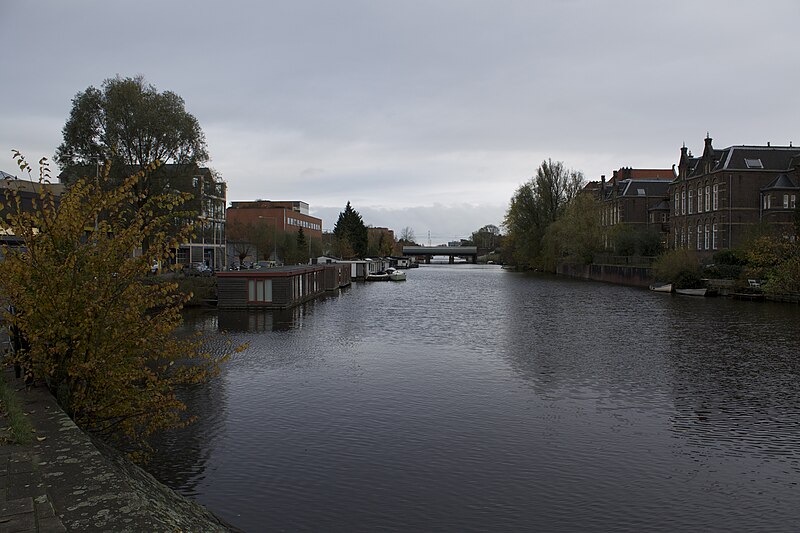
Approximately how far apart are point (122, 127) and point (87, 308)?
3487 cm

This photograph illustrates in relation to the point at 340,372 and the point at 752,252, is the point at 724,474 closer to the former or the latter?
the point at 340,372

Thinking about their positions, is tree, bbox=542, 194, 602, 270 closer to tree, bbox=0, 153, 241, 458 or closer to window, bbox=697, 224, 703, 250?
window, bbox=697, 224, 703, 250

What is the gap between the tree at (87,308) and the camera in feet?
29.2

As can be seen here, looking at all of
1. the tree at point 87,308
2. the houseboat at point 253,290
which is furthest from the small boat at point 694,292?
the tree at point 87,308

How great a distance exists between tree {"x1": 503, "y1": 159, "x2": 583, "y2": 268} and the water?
67.8 metres

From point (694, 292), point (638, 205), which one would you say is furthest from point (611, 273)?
point (638, 205)

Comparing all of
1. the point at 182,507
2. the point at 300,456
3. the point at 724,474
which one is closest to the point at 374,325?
the point at 300,456

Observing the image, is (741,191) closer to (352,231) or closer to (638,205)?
(638,205)

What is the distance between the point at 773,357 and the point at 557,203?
72731mm

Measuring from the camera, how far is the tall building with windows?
2360 inches

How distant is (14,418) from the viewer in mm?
7660

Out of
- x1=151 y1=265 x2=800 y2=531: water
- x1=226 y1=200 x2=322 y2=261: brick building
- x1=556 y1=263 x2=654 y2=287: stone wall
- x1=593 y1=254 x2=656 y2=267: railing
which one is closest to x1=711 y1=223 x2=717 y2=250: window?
x1=593 y1=254 x2=656 y2=267: railing

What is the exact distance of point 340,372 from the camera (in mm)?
19531

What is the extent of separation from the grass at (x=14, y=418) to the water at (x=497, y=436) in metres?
3.06
